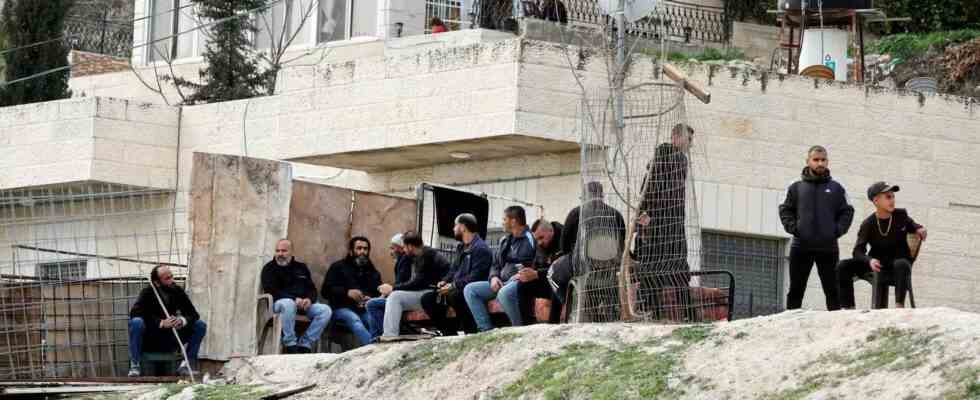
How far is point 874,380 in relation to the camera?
1077cm

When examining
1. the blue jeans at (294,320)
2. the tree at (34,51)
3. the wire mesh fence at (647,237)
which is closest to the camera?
the wire mesh fence at (647,237)

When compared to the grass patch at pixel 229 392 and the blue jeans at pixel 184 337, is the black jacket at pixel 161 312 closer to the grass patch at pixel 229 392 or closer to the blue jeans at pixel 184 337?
the blue jeans at pixel 184 337

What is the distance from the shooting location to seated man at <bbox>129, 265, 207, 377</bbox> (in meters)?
17.2

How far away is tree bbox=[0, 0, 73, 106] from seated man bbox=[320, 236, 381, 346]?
593 inches

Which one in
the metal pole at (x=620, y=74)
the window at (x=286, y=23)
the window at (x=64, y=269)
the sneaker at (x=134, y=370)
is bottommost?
the sneaker at (x=134, y=370)

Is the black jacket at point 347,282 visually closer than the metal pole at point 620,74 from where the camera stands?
No

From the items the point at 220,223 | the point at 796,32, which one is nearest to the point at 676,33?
the point at 796,32

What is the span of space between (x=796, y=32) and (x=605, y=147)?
47.6ft

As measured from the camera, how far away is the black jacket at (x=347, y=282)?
18.1m

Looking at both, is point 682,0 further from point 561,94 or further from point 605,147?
point 605,147

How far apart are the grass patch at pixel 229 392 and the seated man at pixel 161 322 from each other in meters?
1.97

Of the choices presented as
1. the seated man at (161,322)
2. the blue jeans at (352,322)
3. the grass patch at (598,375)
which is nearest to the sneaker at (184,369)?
the seated man at (161,322)

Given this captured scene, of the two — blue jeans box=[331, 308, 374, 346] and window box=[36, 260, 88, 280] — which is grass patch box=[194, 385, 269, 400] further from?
window box=[36, 260, 88, 280]

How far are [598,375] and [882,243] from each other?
3.65 metres
